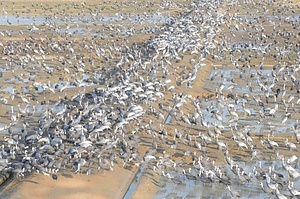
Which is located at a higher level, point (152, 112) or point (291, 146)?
point (291, 146)

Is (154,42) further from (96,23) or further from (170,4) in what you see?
(170,4)

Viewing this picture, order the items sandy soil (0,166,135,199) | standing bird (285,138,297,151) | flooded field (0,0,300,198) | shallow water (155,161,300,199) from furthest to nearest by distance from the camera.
Answer: standing bird (285,138,297,151), flooded field (0,0,300,198), shallow water (155,161,300,199), sandy soil (0,166,135,199)

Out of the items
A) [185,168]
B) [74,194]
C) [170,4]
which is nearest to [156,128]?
[185,168]

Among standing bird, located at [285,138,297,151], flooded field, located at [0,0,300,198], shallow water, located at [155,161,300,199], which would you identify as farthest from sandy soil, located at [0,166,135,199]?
standing bird, located at [285,138,297,151]

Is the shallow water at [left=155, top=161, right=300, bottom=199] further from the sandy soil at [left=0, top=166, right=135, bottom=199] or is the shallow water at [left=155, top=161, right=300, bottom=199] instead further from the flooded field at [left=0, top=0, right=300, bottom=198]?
the sandy soil at [left=0, top=166, right=135, bottom=199]

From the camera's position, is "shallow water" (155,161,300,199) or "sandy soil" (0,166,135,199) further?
"shallow water" (155,161,300,199)

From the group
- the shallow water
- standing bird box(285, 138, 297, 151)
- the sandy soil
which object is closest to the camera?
the sandy soil

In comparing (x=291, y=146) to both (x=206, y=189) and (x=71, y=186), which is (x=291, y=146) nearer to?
(x=206, y=189)

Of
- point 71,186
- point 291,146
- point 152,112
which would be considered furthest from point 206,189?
point 152,112

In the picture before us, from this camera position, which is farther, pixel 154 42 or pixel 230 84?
pixel 154 42
